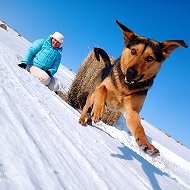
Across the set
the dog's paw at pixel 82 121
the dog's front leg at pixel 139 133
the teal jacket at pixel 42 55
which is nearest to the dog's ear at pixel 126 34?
the dog's front leg at pixel 139 133

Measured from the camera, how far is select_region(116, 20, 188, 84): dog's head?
15.7ft

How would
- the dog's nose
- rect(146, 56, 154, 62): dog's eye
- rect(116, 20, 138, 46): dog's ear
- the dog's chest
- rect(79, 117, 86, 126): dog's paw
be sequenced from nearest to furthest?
the dog's nose
rect(146, 56, 154, 62): dog's eye
the dog's chest
rect(116, 20, 138, 46): dog's ear
rect(79, 117, 86, 126): dog's paw

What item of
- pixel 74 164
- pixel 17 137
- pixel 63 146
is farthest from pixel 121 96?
pixel 17 137

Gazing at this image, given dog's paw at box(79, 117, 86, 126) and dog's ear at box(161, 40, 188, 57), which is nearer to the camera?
dog's ear at box(161, 40, 188, 57)

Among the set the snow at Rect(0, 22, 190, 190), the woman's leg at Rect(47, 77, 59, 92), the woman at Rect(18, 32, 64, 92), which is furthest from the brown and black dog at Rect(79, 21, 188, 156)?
the woman's leg at Rect(47, 77, 59, 92)

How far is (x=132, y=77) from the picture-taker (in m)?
4.80

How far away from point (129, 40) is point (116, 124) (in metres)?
5.17

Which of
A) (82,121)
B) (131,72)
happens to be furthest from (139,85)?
(82,121)

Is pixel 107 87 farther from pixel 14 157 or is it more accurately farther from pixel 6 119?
pixel 14 157

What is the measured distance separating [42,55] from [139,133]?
551 cm

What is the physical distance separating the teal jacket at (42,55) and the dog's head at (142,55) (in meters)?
4.33

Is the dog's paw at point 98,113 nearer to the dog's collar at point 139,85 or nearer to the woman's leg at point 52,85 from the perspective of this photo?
the dog's collar at point 139,85

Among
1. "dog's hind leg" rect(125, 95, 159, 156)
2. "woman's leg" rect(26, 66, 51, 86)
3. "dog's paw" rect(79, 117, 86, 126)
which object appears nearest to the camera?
"dog's hind leg" rect(125, 95, 159, 156)

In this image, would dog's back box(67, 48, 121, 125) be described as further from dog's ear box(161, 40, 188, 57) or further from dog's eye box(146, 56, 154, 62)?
dog's eye box(146, 56, 154, 62)
